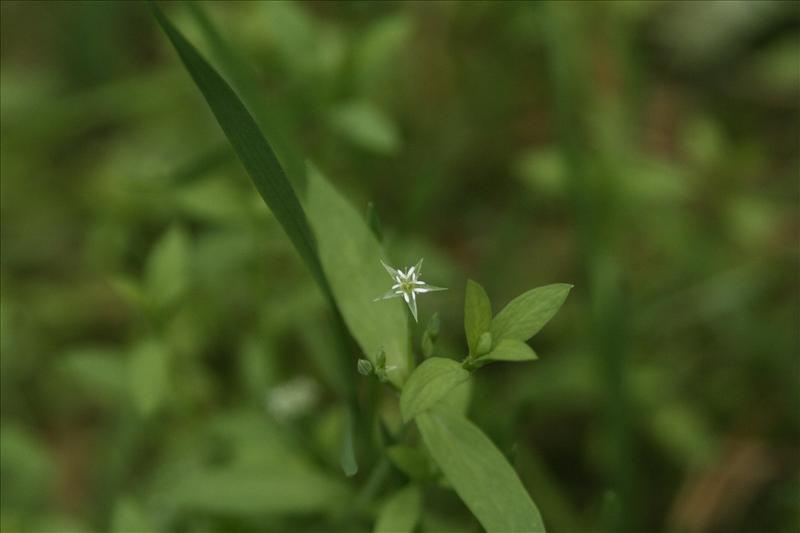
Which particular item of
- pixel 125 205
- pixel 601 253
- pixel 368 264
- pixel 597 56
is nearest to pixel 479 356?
pixel 368 264

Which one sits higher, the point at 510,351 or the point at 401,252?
the point at 401,252

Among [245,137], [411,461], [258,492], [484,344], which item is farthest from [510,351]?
[258,492]

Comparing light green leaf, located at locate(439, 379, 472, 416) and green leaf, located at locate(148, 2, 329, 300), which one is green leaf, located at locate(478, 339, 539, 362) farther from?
green leaf, located at locate(148, 2, 329, 300)

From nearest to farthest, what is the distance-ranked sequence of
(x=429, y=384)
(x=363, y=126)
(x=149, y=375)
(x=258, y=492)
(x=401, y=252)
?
1. (x=429, y=384)
2. (x=258, y=492)
3. (x=149, y=375)
4. (x=363, y=126)
5. (x=401, y=252)

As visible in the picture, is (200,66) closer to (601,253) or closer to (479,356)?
(479,356)

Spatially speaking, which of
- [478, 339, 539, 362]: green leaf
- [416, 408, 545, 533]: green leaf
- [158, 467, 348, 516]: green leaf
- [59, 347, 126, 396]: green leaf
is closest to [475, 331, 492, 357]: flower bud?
[478, 339, 539, 362]: green leaf

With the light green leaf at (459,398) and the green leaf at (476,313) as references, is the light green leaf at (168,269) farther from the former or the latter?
the green leaf at (476,313)

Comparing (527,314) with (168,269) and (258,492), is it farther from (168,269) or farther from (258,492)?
(168,269)
